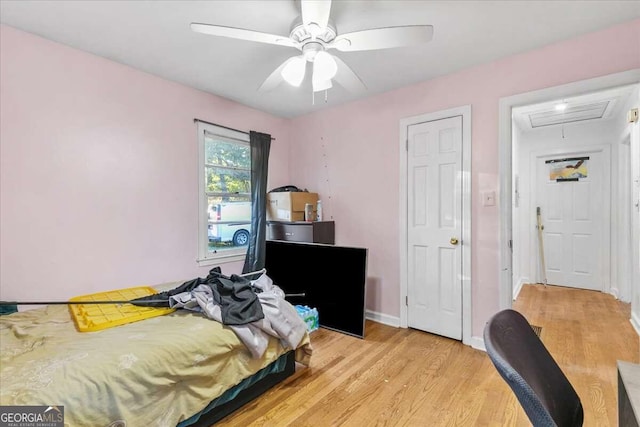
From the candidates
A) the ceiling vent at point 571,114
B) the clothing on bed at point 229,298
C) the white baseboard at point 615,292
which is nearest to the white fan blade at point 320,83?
the clothing on bed at point 229,298

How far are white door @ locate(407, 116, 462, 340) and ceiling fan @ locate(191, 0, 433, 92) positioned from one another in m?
1.18

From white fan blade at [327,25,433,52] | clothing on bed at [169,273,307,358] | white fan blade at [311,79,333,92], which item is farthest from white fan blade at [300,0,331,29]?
clothing on bed at [169,273,307,358]

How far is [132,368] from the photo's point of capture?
1331 millimetres

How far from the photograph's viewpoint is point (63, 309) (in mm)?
1968

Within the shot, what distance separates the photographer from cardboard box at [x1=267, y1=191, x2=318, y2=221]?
352 centimetres

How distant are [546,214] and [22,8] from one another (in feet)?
20.8

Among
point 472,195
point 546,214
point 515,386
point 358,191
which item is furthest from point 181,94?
point 546,214

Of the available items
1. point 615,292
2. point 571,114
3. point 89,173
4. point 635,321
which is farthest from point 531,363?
point 615,292

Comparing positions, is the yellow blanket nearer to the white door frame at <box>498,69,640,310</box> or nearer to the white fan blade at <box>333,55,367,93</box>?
the white fan blade at <box>333,55,367,93</box>

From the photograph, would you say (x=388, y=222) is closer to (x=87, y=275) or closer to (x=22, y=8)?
(x=87, y=275)

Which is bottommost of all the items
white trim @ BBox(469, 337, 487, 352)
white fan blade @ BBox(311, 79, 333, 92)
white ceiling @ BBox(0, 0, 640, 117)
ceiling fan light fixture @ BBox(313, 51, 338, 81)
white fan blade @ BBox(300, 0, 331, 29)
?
white trim @ BBox(469, 337, 487, 352)

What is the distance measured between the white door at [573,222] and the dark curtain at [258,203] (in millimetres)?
4377

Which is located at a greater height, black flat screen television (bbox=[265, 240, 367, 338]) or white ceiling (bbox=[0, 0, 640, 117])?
white ceiling (bbox=[0, 0, 640, 117])

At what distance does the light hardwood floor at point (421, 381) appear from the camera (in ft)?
5.87
